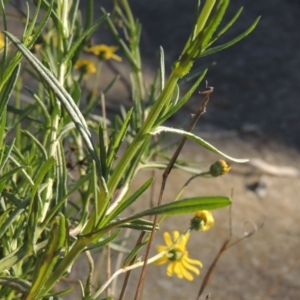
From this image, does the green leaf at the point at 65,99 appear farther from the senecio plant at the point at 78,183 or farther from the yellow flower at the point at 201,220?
the yellow flower at the point at 201,220

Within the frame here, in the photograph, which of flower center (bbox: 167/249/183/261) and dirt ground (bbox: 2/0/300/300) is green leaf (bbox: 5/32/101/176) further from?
dirt ground (bbox: 2/0/300/300)

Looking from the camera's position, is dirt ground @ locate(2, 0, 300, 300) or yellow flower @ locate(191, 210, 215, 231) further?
dirt ground @ locate(2, 0, 300, 300)

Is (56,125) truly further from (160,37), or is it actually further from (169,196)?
(160,37)

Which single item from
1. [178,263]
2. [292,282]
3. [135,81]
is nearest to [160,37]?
[292,282]

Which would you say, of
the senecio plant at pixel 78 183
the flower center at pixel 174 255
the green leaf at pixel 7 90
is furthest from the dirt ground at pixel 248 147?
the green leaf at pixel 7 90

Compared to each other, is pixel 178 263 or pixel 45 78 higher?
pixel 45 78

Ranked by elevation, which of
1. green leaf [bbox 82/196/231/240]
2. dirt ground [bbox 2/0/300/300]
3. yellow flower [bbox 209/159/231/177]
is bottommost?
dirt ground [bbox 2/0/300/300]

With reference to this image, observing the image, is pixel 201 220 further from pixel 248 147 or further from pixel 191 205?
pixel 248 147

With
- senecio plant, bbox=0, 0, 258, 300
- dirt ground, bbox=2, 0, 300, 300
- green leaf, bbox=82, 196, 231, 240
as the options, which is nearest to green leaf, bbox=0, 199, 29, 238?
senecio plant, bbox=0, 0, 258, 300
